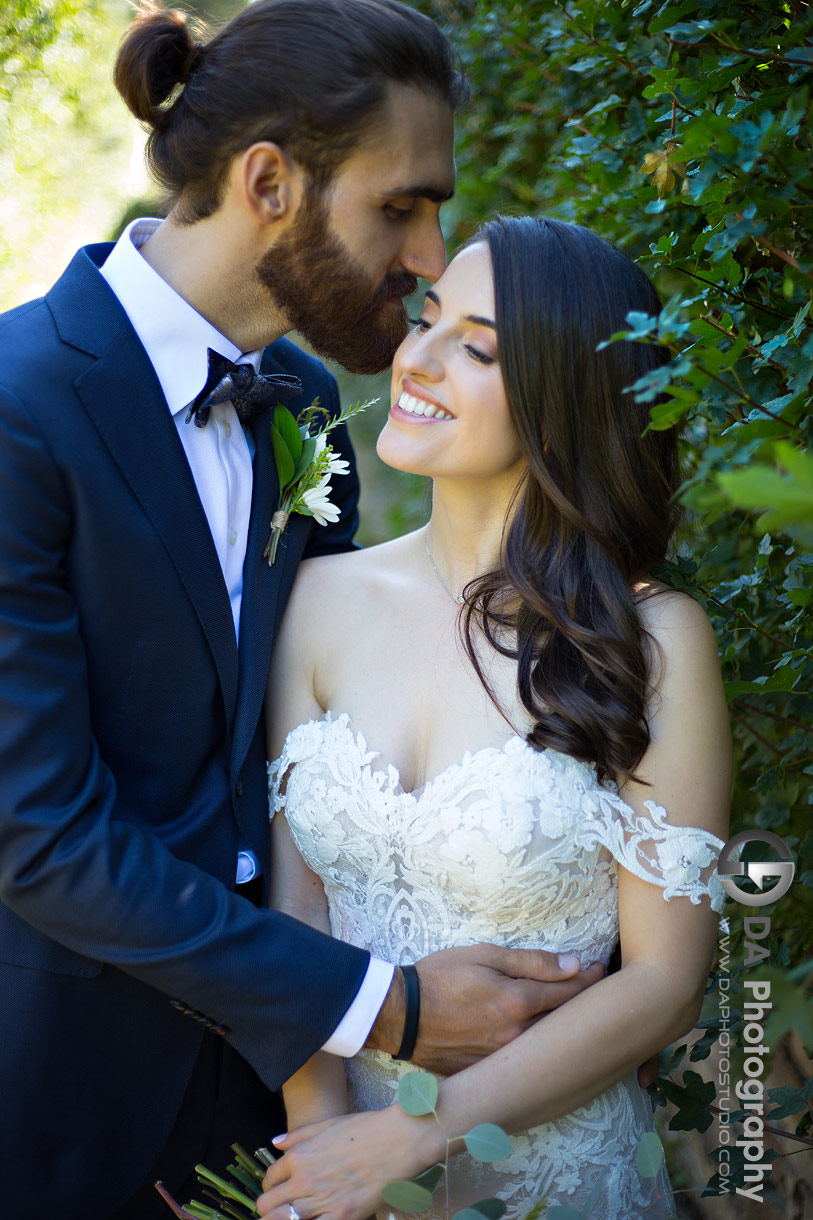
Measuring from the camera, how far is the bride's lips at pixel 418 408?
2.32m

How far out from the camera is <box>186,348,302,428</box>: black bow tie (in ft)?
7.20

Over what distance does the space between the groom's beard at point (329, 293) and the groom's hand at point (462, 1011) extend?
141cm

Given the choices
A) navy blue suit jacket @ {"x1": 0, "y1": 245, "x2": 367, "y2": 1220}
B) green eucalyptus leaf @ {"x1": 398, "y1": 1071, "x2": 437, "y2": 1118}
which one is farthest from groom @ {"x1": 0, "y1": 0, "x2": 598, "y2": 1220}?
green eucalyptus leaf @ {"x1": 398, "y1": 1071, "x2": 437, "y2": 1118}

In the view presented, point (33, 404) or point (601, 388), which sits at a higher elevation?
point (33, 404)

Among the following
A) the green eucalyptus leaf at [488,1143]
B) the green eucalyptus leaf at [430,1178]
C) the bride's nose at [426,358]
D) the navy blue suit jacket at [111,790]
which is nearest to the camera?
the green eucalyptus leaf at [488,1143]

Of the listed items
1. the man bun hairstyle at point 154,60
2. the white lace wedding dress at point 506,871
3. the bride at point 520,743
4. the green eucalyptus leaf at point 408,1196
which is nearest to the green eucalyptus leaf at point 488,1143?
the green eucalyptus leaf at point 408,1196

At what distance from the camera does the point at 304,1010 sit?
1907 millimetres

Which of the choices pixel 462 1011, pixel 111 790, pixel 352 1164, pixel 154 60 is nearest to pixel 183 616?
pixel 111 790

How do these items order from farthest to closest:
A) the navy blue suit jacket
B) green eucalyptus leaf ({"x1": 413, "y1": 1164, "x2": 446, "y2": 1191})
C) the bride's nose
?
the bride's nose
the navy blue suit jacket
green eucalyptus leaf ({"x1": 413, "y1": 1164, "x2": 446, "y2": 1191})

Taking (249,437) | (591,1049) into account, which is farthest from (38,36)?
(591,1049)

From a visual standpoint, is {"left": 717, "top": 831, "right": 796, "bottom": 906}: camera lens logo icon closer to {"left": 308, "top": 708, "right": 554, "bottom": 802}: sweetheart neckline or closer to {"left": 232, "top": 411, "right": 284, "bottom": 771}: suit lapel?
{"left": 308, "top": 708, "right": 554, "bottom": 802}: sweetheart neckline

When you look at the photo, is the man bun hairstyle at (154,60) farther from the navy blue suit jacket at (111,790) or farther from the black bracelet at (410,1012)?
the black bracelet at (410,1012)

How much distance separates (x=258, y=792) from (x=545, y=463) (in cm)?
96

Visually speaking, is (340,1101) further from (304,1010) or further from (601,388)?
(601,388)
